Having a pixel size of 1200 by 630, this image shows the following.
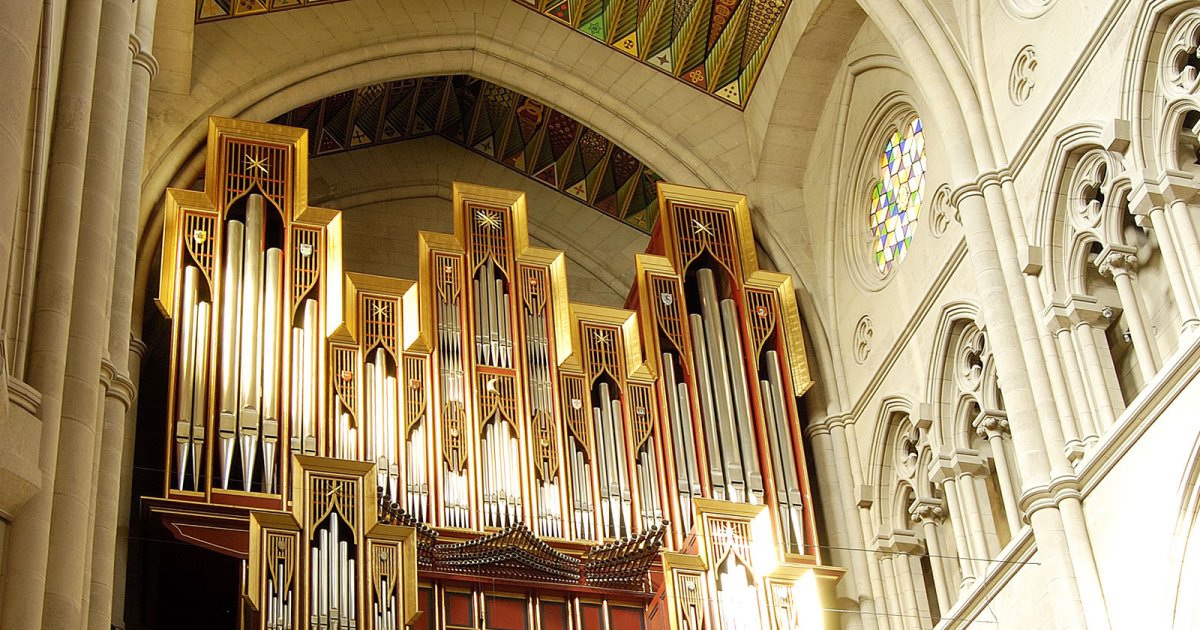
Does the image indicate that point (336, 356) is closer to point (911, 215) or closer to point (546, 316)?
point (546, 316)

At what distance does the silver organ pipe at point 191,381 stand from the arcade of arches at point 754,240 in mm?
147

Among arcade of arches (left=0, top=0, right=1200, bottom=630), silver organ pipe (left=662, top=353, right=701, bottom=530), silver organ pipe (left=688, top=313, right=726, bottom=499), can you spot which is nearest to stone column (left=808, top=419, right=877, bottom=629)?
arcade of arches (left=0, top=0, right=1200, bottom=630)

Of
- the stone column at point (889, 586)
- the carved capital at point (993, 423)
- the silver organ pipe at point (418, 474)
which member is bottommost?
the stone column at point (889, 586)

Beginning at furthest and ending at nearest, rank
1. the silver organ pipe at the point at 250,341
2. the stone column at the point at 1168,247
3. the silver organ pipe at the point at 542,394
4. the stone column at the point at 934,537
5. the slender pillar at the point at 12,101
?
the silver organ pipe at the point at 542,394 < the stone column at the point at 934,537 < the silver organ pipe at the point at 250,341 < the stone column at the point at 1168,247 < the slender pillar at the point at 12,101

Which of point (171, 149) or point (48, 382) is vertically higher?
point (171, 149)

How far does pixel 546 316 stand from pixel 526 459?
201 centimetres

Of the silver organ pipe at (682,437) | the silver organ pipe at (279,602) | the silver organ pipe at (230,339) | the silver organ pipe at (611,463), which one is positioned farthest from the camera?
the silver organ pipe at (682,437)

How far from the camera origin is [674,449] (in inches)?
635

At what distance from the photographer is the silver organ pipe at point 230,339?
1442 cm

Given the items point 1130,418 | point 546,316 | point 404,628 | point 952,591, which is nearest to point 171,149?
point 546,316

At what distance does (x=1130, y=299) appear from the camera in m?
12.3

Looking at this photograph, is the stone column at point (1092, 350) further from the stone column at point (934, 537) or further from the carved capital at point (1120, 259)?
the stone column at point (934, 537)

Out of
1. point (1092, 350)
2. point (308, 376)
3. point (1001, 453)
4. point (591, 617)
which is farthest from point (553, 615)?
point (1092, 350)

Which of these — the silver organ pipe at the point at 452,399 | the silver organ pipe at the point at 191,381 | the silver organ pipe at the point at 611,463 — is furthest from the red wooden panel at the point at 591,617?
the silver organ pipe at the point at 191,381
